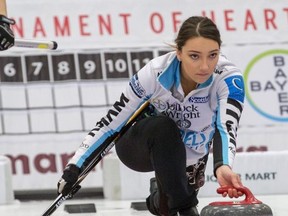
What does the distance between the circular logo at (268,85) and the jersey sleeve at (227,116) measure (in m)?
2.17

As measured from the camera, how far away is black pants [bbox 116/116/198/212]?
3.92m

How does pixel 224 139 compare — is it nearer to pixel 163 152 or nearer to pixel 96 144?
pixel 163 152

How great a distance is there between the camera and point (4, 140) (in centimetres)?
603

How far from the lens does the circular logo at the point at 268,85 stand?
6062mm

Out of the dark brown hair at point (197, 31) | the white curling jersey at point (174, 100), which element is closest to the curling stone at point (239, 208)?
the white curling jersey at point (174, 100)

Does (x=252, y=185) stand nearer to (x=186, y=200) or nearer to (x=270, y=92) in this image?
(x=270, y=92)

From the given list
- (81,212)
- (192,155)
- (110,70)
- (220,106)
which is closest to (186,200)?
(192,155)

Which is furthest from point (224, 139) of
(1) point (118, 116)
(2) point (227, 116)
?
(1) point (118, 116)

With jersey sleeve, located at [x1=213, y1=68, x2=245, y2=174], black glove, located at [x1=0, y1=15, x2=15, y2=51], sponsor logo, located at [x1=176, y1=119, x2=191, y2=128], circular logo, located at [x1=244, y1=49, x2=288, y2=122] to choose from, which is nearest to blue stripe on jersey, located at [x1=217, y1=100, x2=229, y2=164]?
jersey sleeve, located at [x1=213, y1=68, x2=245, y2=174]

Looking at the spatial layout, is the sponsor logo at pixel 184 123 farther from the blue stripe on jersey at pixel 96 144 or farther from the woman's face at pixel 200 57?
the woman's face at pixel 200 57

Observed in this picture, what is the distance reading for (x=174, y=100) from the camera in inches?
156

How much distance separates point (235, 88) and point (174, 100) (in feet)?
0.90

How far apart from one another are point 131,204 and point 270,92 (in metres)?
1.22

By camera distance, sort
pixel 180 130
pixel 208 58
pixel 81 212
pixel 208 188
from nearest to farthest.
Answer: pixel 208 58, pixel 180 130, pixel 81 212, pixel 208 188
